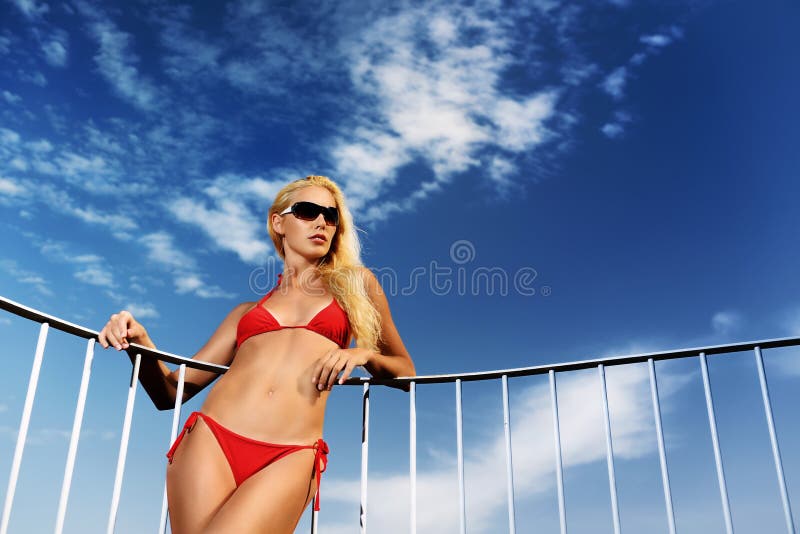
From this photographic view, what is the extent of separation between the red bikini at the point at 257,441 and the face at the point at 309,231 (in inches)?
16.0

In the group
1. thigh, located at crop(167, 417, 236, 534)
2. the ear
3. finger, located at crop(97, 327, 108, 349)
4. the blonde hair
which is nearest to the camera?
thigh, located at crop(167, 417, 236, 534)

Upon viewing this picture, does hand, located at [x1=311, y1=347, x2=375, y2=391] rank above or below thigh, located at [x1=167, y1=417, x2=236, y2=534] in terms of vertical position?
above

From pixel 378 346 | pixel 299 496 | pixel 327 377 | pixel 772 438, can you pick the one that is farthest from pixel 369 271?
pixel 772 438

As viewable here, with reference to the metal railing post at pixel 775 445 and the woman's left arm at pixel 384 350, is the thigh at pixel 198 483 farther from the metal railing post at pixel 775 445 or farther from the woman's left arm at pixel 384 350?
the metal railing post at pixel 775 445

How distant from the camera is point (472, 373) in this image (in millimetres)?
3096

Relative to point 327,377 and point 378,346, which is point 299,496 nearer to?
point 327,377

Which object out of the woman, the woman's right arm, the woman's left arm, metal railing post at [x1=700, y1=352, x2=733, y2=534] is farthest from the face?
metal railing post at [x1=700, y1=352, x2=733, y2=534]

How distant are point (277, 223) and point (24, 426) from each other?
1.50 m

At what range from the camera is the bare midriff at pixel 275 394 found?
2.40 m

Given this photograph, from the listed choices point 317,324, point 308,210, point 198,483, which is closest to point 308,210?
point 308,210

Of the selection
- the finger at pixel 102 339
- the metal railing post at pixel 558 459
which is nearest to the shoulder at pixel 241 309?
the finger at pixel 102 339

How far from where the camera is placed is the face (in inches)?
125

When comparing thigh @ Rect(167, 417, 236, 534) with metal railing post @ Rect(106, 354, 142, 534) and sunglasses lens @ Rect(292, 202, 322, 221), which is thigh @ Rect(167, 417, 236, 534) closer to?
metal railing post @ Rect(106, 354, 142, 534)

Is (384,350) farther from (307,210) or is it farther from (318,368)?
(307,210)
